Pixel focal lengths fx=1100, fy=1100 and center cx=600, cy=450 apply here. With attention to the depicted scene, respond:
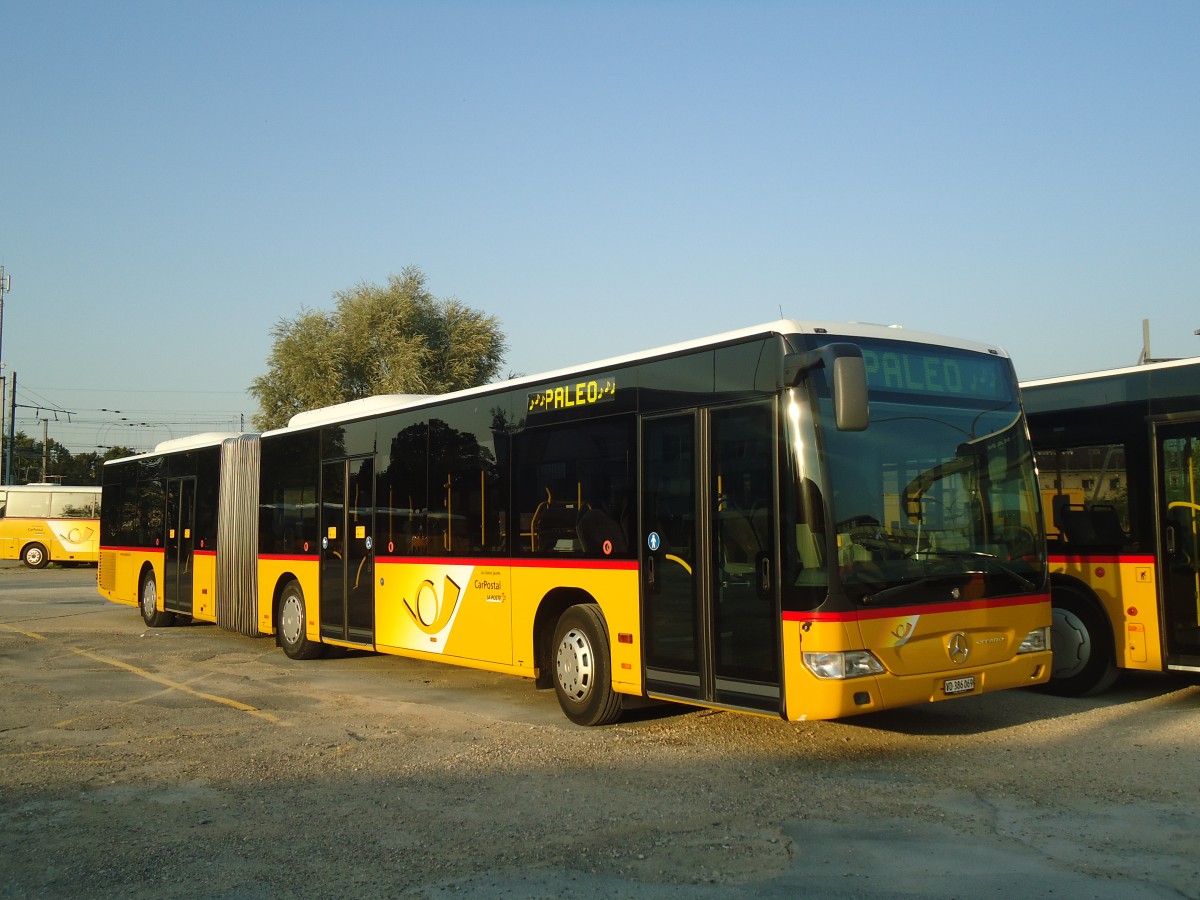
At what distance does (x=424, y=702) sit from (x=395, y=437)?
10.8ft

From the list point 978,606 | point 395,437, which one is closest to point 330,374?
point 395,437

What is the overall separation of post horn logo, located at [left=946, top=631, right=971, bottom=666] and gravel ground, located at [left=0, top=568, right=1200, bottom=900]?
2.37ft

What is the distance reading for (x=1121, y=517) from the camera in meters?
10.2

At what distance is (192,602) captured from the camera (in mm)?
17984

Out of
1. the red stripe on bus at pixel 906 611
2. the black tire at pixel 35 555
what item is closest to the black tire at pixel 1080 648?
the red stripe on bus at pixel 906 611

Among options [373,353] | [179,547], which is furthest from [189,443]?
[373,353]

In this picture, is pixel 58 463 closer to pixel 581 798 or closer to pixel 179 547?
pixel 179 547

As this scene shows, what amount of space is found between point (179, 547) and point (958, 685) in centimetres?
1443

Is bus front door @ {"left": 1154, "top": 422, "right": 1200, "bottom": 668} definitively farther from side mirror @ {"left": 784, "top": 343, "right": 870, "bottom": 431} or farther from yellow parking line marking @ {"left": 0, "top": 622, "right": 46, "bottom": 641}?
yellow parking line marking @ {"left": 0, "top": 622, "right": 46, "bottom": 641}

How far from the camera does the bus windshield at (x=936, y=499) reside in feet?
24.7

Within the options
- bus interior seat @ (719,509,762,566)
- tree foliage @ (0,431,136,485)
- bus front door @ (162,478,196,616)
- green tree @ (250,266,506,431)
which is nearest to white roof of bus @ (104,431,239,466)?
bus front door @ (162,478,196,616)

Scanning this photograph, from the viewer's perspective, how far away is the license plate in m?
7.83

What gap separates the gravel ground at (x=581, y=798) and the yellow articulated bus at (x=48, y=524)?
36.2 m

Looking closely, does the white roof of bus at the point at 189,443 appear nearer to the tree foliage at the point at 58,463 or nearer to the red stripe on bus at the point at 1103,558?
the red stripe on bus at the point at 1103,558
